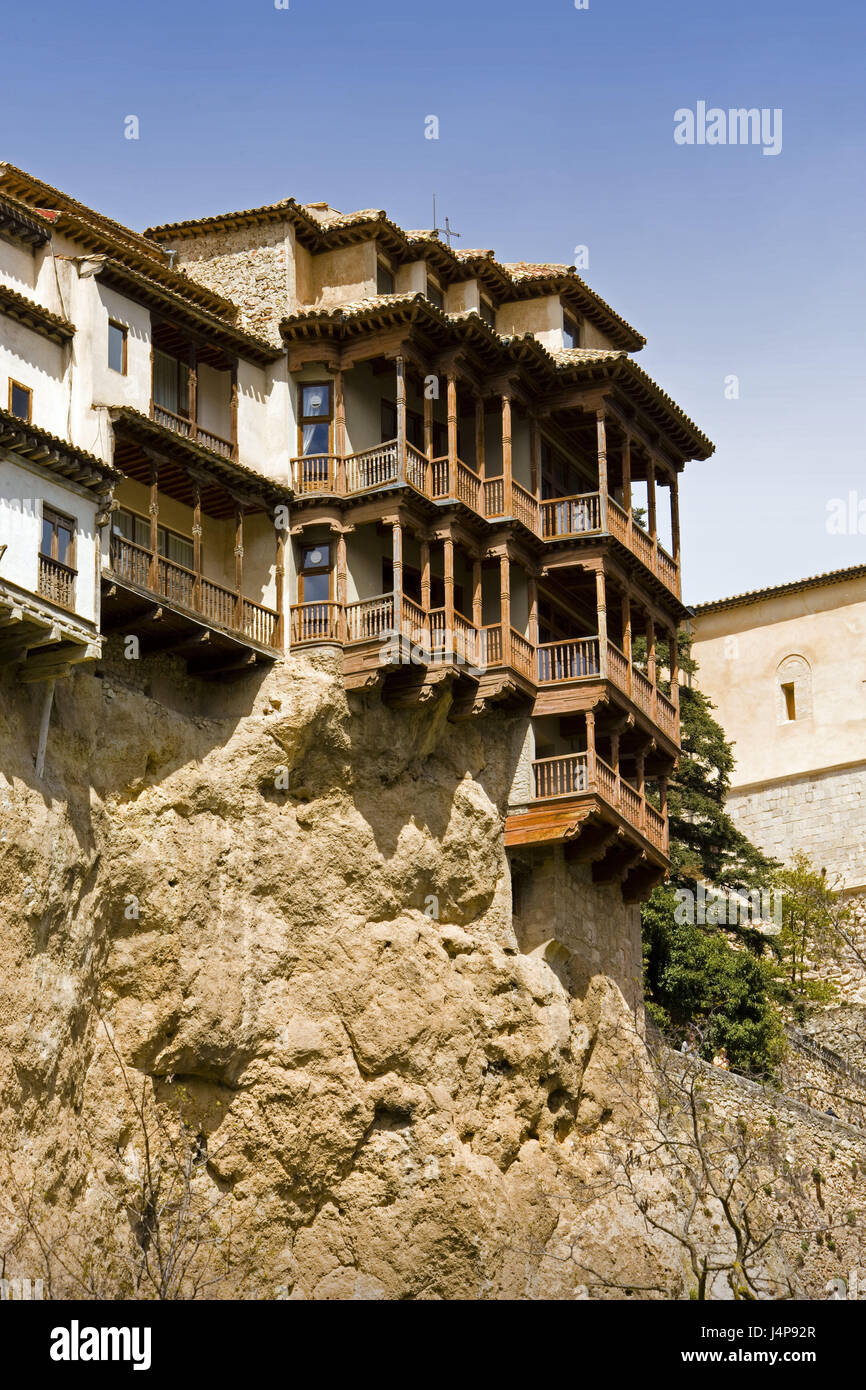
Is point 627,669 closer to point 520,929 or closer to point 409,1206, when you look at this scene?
point 520,929

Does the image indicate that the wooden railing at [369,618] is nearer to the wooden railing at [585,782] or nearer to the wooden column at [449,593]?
the wooden column at [449,593]

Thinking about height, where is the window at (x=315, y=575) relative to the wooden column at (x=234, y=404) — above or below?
below

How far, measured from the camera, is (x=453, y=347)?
161 ft

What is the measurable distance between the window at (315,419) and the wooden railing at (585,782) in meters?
7.79

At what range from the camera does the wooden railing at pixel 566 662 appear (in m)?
49.5

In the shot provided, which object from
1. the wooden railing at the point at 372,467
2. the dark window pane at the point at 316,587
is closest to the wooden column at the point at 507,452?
the wooden railing at the point at 372,467

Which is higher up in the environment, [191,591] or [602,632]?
[602,632]

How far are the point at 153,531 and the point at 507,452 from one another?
9.29 metres

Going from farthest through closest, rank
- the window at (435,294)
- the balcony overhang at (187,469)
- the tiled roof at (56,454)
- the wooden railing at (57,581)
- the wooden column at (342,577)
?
the window at (435,294) → the wooden column at (342,577) → the balcony overhang at (187,469) → the wooden railing at (57,581) → the tiled roof at (56,454)

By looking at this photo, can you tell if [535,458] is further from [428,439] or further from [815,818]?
[815,818]

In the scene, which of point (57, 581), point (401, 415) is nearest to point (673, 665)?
point (401, 415)

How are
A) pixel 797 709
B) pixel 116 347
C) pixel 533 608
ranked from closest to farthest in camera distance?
pixel 116 347 < pixel 533 608 < pixel 797 709

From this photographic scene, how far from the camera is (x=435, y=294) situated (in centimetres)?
5188

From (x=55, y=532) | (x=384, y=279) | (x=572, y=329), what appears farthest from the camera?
(x=572, y=329)
